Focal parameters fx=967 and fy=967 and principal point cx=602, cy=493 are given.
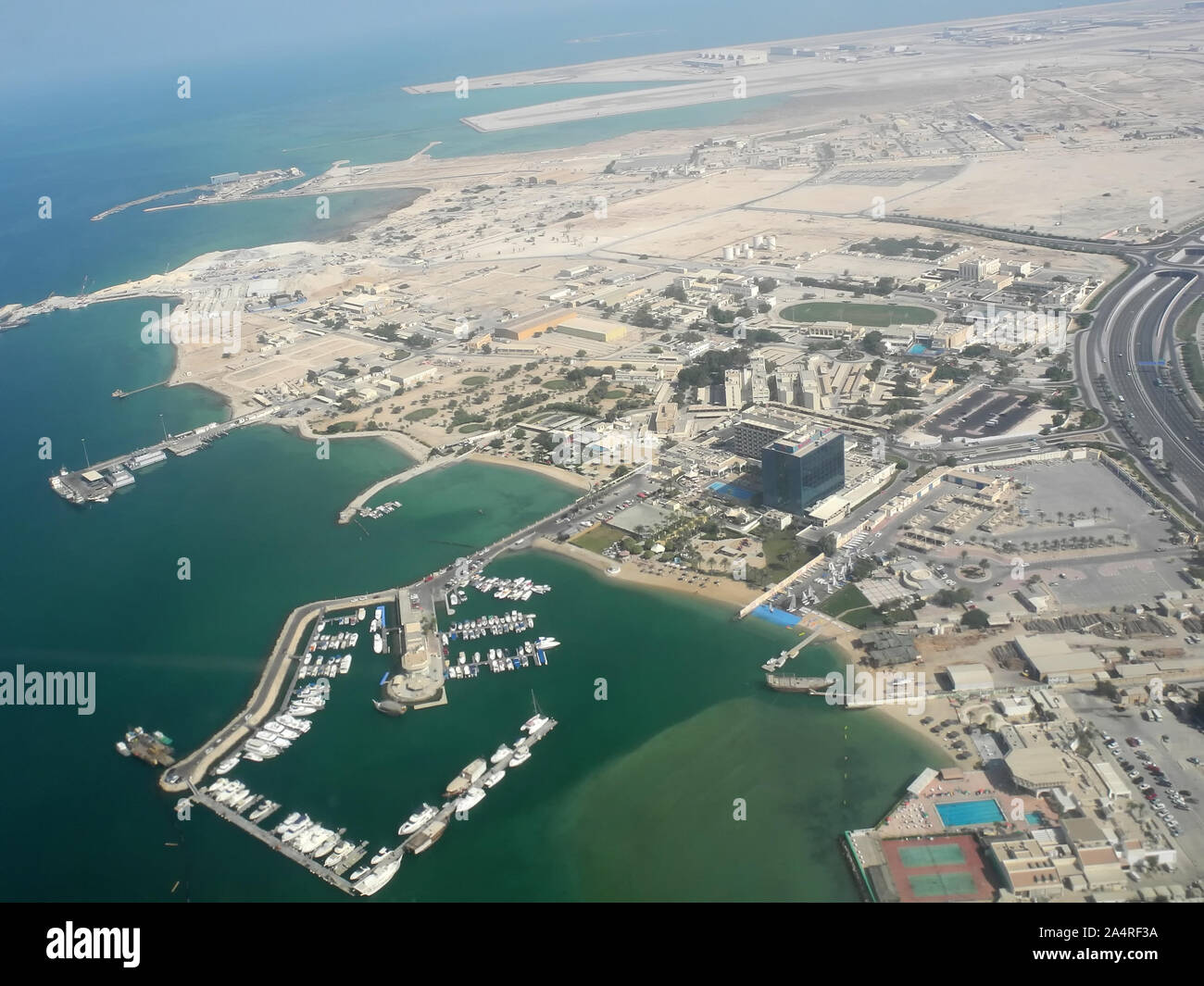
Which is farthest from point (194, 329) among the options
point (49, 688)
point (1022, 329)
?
point (1022, 329)

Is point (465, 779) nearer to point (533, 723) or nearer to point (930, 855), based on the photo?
point (533, 723)

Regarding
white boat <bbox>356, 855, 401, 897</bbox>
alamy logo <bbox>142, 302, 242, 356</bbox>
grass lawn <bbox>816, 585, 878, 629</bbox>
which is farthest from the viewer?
alamy logo <bbox>142, 302, 242, 356</bbox>

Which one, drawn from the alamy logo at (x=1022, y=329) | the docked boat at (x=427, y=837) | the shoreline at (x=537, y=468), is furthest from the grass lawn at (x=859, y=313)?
the docked boat at (x=427, y=837)

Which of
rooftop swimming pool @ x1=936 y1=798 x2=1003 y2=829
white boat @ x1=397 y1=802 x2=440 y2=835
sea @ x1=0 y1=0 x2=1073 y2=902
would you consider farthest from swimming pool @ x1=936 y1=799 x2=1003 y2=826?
white boat @ x1=397 y1=802 x2=440 y2=835

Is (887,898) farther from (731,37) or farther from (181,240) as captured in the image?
(731,37)

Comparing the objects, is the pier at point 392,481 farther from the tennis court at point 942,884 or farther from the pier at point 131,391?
the tennis court at point 942,884

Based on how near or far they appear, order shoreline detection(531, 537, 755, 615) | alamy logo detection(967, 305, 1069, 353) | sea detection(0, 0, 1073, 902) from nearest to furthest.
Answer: sea detection(0, 0, 1073, 902) < shoreline detection(531, 537, 755, 615) < alamy logo detection(967, 305, 1069, 353)

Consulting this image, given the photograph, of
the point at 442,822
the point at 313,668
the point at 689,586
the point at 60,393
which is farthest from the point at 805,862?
the point at 60,393
